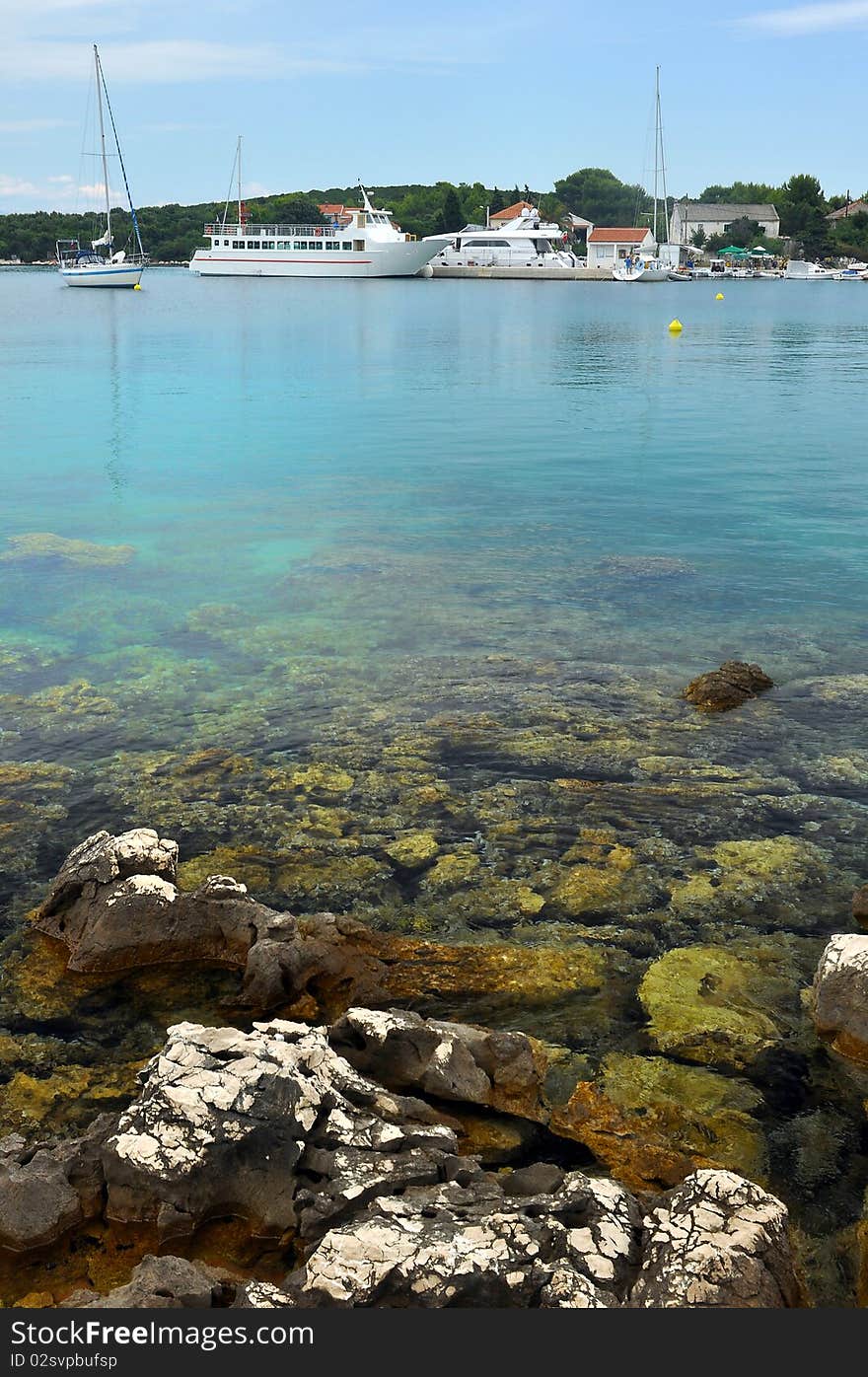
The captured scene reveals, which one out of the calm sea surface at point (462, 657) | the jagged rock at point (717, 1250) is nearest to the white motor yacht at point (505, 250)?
the calm sea surface at point (462, 657)

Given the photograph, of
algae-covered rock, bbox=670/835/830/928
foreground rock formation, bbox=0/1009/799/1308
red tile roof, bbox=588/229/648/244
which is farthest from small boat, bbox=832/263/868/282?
foreground rock formation, bbox=0/1009/799/1308

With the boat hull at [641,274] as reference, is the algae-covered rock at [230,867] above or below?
below

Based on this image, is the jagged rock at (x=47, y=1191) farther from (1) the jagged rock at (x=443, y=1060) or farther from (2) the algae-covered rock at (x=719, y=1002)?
(2) the algae-covered rock at (x=719, y=1002)

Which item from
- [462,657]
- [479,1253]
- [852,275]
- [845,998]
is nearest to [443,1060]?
[479,1253]

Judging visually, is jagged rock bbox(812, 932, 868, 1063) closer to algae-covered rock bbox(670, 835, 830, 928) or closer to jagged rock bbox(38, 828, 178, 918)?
algae-covered rock bbox(670, 835, 830, 928)

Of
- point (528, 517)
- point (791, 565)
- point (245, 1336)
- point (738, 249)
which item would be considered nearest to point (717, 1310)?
point (245, 1336)

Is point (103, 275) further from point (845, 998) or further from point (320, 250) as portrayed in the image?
point (845, 998)

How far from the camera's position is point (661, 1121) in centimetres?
622

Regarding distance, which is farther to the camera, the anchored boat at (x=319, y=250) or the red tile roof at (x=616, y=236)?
the red tile roof at (x=616, y=236)

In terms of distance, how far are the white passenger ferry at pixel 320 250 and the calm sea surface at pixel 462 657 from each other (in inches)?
4538

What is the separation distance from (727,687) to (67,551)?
1249cm

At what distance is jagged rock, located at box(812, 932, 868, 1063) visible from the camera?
21.8 ft

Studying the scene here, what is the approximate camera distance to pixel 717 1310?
4316 mm

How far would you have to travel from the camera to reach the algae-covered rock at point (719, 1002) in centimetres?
686
